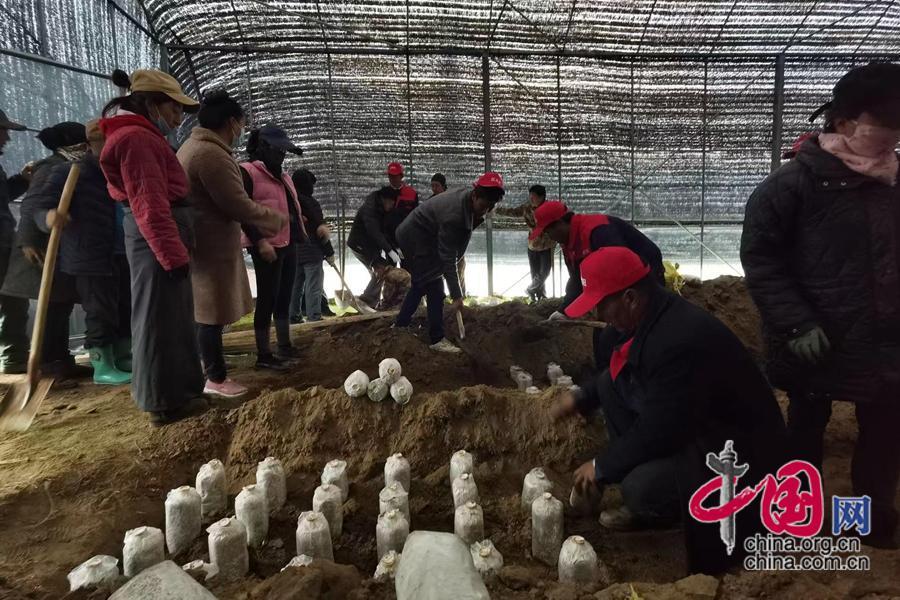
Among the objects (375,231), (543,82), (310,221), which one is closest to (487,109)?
(543,82)

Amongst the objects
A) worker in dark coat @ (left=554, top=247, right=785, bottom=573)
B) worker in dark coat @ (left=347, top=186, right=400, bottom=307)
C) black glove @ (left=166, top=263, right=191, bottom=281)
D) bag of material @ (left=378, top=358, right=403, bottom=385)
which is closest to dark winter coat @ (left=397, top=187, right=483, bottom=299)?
worker in dark coat @ (left=347, top=186, right=400, bottom=307)

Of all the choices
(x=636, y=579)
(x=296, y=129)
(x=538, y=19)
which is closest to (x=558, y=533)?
(x=636, y=579)

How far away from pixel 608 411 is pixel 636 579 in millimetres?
759

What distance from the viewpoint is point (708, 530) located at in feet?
6.34

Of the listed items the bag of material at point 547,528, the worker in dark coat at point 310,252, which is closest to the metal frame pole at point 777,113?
the worker in dark coat at point 310,252

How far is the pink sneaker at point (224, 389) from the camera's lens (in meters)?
3.62

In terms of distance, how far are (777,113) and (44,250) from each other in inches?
391

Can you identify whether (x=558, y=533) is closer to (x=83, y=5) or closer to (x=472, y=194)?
(x=472, y=194)

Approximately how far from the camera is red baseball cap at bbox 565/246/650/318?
1.96m

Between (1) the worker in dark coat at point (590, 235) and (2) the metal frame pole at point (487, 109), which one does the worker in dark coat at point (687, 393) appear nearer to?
(1) the worker in dark coat at point (590, 235)

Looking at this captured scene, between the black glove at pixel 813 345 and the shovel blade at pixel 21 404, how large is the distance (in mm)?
3904

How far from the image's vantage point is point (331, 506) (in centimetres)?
241

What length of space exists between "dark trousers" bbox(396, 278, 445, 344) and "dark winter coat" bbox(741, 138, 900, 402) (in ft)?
10.9

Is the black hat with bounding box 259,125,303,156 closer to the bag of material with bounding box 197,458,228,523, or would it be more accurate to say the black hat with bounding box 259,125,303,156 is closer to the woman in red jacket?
the woman in red jacket
